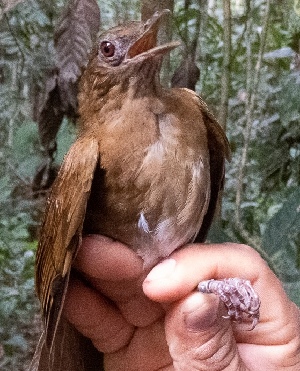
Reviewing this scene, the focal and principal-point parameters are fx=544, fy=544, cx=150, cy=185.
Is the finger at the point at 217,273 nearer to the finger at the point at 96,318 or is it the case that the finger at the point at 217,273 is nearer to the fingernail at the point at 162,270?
the fingernail at the point at 162,270

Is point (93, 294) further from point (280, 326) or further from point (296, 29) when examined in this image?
point (296, 29)

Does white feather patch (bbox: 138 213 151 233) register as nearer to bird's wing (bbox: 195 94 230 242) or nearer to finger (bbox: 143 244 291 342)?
finger (bbox: 143 244 291 342)

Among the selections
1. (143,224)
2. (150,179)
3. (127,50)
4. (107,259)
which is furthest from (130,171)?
(127,50)

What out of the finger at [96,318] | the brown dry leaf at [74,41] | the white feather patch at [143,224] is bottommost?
the finger at [96,318]

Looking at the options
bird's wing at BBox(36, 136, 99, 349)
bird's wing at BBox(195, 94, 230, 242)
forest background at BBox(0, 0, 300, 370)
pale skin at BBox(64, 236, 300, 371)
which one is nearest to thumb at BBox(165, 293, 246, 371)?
pale skin at BBox(64, 236, 300, 371)

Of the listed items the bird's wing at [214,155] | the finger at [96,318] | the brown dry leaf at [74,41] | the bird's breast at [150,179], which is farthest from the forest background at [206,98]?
the bird's breast at [150,179]
